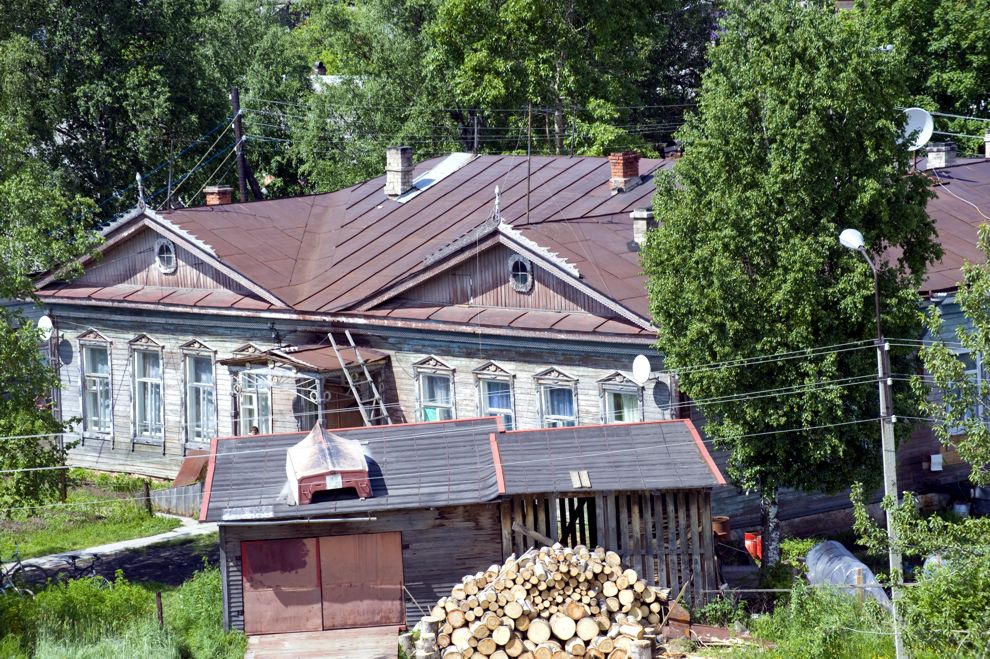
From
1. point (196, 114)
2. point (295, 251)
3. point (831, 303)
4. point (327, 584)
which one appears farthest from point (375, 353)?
point (196, 114)

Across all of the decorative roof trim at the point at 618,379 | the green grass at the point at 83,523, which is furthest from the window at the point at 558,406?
the green grass at the point at 83,523

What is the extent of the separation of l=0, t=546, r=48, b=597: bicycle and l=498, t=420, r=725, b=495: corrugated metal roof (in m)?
7.79

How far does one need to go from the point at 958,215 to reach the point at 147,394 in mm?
17783

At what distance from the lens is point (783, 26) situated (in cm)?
2050

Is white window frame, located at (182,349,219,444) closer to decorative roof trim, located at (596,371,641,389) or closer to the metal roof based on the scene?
the metal roof

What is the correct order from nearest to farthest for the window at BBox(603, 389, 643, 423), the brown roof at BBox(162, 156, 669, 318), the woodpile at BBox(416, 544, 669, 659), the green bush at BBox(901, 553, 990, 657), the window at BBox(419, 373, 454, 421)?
the green bush at BBox(901, 553, 990, 657)
the woodpile at BBox(416, 544, 669, 659)
the window at BBox(603, 389, 643, 423)
the brown roof at BBox(162, 156, 669, 318)
the window at BBox(419, 373, 454, 421)

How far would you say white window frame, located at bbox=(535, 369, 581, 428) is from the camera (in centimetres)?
2523

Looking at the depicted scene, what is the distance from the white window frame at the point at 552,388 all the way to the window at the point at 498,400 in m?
0.74

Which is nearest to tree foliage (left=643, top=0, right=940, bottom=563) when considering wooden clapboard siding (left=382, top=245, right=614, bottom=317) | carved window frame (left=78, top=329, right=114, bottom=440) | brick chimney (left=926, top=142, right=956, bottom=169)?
wooden clapboard siding (left=382, top=245, right=614, bottom=317)

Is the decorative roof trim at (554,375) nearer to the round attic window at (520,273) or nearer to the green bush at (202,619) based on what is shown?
the round attic window at (520,273)

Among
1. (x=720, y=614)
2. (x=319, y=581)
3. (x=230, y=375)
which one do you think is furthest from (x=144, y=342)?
(x=720, y=614)

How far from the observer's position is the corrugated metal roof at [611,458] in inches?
802

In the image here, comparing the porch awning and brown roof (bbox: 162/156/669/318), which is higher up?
brown roof (bbox: 162/156/669/318)

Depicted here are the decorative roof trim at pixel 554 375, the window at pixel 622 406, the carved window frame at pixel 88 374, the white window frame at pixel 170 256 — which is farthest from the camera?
the carved window frame at pixel 88 374
